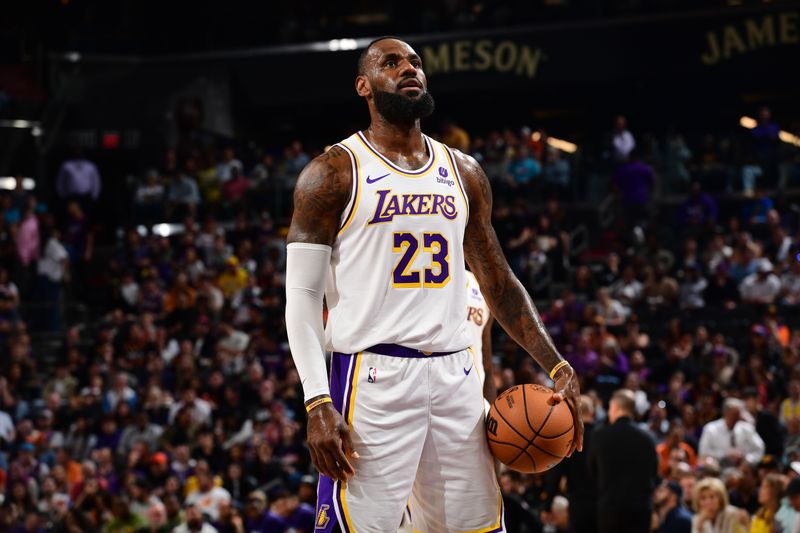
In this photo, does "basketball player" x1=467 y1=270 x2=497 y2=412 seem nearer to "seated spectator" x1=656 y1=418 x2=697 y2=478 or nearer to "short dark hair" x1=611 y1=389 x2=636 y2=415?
"short dark hair" x1=611 y1=389 x2=636 y2=415

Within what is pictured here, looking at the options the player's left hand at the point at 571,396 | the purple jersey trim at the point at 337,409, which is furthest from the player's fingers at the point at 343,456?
the player's left hand at the point at 571,396

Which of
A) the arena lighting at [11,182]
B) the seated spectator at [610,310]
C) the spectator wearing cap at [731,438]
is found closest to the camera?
the spectator wearing cap at [731,438]

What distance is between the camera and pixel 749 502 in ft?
34.3

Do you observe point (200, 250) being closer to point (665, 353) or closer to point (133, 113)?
point (133, 113)

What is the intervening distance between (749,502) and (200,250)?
1086 centimetres

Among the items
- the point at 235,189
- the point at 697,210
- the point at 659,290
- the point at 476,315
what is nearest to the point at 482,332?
the point at 476,315

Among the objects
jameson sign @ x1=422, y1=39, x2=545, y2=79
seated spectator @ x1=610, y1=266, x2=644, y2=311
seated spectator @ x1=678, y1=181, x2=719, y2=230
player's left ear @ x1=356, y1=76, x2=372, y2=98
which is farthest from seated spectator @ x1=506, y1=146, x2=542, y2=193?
player's left ear @ x1=356, y1=76, x2=372, y2=98

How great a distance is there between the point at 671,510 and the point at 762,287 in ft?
21.2

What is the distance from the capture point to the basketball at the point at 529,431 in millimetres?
4684

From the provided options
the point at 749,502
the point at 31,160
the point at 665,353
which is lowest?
the point at 749,502

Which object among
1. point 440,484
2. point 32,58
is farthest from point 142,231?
point 440,484

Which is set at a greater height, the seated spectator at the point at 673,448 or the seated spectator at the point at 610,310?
the seated spectator at the point at 610,310

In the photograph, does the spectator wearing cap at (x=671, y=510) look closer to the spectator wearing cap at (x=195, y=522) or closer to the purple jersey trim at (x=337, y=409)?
the spectator wearing cap at (x=195, y=522)

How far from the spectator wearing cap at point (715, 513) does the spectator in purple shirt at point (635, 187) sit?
9.44 m
